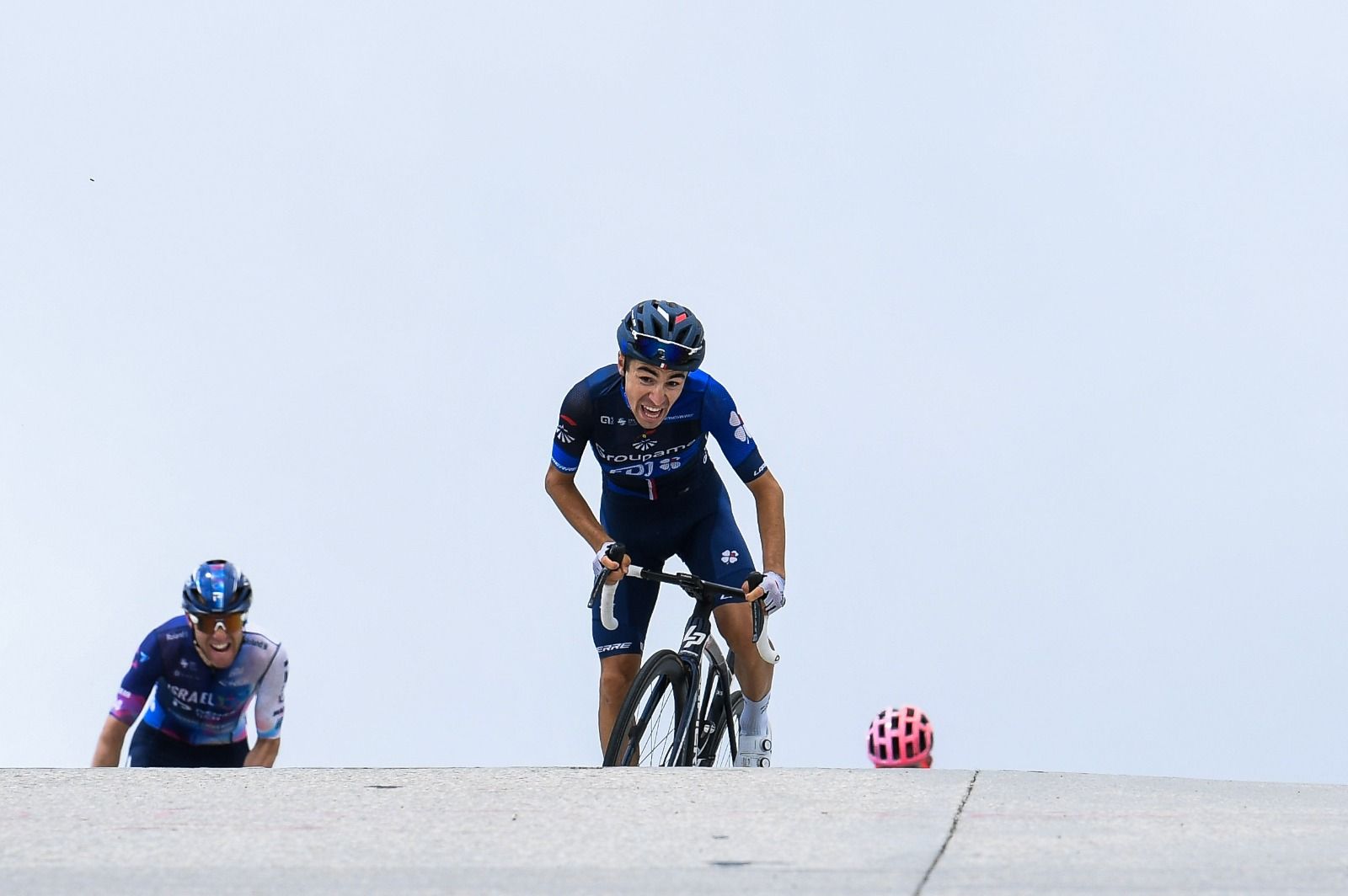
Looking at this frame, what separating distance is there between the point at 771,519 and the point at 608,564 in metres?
0.88

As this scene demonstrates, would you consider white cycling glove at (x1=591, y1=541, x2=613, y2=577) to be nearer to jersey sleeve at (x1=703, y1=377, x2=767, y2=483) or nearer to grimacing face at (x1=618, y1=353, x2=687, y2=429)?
grimacing face at (x1=618, y1=353, x2=687, y2=429)

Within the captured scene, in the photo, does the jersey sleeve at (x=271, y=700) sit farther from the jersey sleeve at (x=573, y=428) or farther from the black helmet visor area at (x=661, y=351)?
the black helmet visor area at (x=661, y=351)

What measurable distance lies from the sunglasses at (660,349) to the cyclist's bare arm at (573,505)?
73 centimetres

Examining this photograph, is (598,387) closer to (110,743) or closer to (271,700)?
→ (271,700)

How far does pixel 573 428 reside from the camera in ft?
23.5

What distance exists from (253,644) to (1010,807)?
4200mm

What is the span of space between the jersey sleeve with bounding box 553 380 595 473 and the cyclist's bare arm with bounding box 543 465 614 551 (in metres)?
0.04

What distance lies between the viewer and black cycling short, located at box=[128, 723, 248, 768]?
25.6 ft

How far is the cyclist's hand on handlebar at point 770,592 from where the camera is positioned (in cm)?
692

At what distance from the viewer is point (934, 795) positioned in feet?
15.9

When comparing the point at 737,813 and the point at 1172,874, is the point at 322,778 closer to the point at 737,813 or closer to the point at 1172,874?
the point at 737,813

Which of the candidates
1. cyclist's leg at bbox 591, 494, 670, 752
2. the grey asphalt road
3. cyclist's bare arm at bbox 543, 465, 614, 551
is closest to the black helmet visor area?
cyclist's bare arm at bbox 543, 465, 614, 551

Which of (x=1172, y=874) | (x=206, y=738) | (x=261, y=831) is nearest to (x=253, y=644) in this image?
(x=206, y=738)

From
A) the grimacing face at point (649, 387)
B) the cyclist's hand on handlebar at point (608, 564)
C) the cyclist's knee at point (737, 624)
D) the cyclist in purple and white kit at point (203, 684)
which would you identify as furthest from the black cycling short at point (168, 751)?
the grimacing face at point (649, 387)
